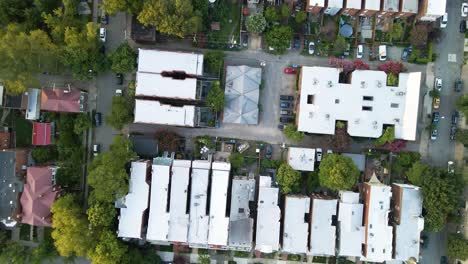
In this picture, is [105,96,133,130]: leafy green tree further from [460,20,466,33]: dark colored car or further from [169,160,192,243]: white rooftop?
[460,20,466,33]: dark colored car

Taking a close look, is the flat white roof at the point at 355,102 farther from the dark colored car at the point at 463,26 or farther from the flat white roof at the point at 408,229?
the dark colored car at the point at 463,26

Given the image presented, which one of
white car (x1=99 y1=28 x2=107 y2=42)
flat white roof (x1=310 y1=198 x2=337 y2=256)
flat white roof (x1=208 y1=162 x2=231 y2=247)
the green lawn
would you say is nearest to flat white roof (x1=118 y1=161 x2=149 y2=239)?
flat white roof (x1=208 y1=162 x2=231 y2=247)

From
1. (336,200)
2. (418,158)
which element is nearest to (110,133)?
(336,200)

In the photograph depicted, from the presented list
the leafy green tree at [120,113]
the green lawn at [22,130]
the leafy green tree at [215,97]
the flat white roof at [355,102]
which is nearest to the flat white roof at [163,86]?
the leafy green tree at [215,97]

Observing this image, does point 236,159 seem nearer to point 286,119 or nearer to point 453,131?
point 286,119

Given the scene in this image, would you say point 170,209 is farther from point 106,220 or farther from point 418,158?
point 418,158
